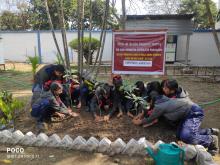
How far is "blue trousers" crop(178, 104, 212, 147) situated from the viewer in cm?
385

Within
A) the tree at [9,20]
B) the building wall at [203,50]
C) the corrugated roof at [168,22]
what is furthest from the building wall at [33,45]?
the tree at [9,20]

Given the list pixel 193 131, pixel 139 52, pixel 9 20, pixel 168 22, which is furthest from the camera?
pixel 9 20

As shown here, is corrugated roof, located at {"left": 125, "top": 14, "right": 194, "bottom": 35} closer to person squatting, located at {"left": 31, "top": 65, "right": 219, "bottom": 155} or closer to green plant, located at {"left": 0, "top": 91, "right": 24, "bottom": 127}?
person squatting, located at {"left": 31, "top": 65, "right": 219, "bottom": 155}

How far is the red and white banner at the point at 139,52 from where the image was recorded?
17.5 ft

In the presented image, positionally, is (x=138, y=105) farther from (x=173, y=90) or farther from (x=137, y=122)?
(x=173, y=90)

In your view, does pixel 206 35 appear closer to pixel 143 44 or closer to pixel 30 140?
pixel 143 44

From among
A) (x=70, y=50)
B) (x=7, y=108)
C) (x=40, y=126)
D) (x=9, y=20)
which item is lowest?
(x=40, y=126)

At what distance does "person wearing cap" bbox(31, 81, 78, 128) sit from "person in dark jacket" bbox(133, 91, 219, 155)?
1388 millimetres

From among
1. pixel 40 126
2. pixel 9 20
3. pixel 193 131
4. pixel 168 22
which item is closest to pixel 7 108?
pixel 40 126

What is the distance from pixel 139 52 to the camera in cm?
546

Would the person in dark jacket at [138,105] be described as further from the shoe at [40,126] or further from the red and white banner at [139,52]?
the shoe at [40,126]

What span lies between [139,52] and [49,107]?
79.6 inches

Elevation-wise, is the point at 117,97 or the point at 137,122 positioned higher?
the point at 117,97

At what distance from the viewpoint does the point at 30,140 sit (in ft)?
13.2
